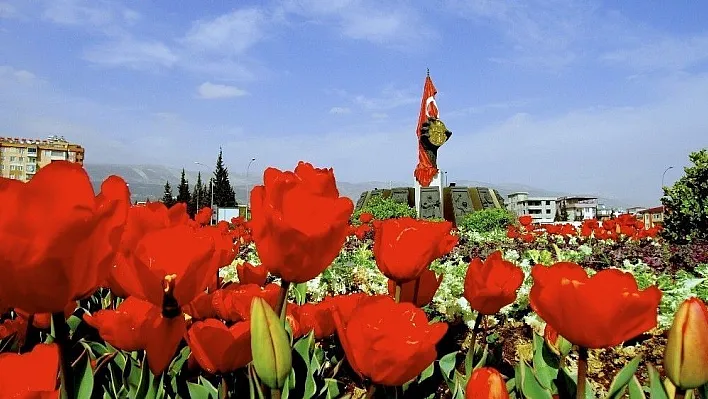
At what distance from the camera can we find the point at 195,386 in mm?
1594

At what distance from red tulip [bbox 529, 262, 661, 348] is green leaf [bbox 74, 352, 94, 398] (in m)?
1.08

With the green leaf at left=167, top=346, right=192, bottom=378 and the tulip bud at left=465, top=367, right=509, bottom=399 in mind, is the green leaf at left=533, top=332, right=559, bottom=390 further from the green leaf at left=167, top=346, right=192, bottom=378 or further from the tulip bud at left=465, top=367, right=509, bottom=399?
the green leaf at left=167, top=346, right=192, bottom=378

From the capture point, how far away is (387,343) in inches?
45.0

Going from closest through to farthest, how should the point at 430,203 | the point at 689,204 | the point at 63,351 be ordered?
the point at 63,351
the point at 689,204
the point at 430,203

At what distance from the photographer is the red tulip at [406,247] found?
1.56m

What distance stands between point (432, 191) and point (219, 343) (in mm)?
26838

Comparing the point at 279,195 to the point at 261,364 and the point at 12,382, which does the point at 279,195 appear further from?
the point at 12,382

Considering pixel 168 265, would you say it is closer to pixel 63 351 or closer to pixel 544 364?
pixel 63 351

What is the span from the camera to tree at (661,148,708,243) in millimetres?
11281

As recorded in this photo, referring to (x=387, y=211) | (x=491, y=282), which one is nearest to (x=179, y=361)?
(x=491, y=282)

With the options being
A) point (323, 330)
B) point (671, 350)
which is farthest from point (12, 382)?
point (671, 350)

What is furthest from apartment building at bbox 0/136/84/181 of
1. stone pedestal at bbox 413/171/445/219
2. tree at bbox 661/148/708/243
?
tree at bbox 661/148/708/243

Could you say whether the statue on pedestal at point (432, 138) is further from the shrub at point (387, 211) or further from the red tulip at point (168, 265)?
the red tulip at point (168, 265)

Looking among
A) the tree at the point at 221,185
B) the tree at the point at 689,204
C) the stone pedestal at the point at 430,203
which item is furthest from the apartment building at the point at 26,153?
the tree at the point at 689,204
